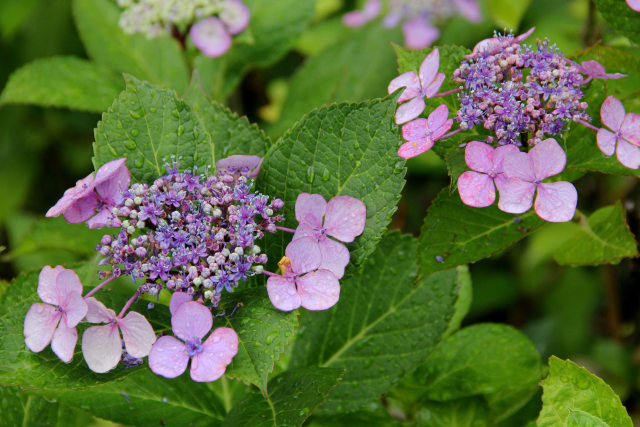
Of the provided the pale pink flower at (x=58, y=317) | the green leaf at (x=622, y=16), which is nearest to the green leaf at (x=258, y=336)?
the pale pink flower at (x=58, y=317)

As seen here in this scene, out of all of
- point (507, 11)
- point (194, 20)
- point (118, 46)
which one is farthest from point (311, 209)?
point (507, 11)

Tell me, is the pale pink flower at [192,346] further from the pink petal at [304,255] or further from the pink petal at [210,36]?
the pink petal at [210,36]

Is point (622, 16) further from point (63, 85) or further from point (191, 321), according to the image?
point (63, 85)

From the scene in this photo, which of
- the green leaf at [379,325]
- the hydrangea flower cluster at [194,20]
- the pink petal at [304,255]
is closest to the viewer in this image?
the pink petal at [304,255]

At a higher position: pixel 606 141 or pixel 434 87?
pixel 434 87

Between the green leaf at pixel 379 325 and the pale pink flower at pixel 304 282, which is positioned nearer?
the pale pink flower at pixel 304 282

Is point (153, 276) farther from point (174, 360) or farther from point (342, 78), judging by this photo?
point (342, 78)

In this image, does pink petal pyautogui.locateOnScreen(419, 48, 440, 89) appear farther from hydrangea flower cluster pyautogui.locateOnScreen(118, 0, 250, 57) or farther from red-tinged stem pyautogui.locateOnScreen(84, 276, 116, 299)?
hydrangea flower cluster pyautogui.locateOnScreen(118, 0, 250, 57)

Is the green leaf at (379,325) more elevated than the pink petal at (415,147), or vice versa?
the pink petal at (415,147)
